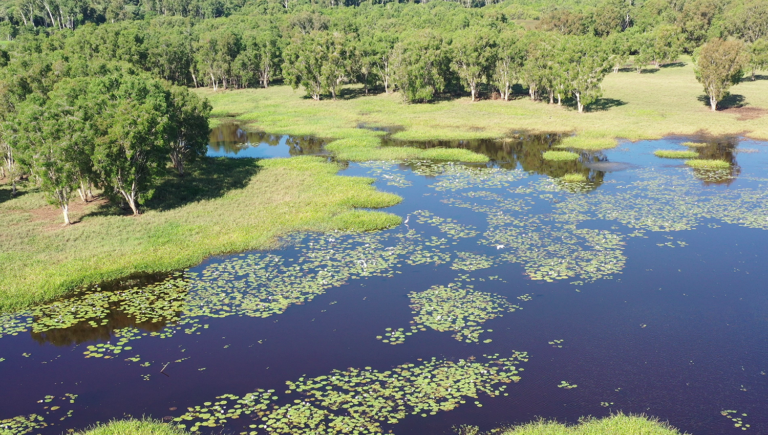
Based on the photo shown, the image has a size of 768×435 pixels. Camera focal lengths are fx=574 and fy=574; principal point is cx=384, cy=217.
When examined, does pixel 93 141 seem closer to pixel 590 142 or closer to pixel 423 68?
pixel 590 142

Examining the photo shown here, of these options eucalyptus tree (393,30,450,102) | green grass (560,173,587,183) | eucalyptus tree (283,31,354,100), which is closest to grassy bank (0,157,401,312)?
green grass (560,173,587,183)

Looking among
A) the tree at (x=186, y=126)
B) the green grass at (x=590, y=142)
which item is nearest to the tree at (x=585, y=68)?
the green grass at (x=590, y=142)

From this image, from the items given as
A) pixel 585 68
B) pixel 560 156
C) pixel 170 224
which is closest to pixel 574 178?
pixel 560 156

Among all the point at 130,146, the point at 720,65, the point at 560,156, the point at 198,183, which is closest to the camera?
the point at 130,146

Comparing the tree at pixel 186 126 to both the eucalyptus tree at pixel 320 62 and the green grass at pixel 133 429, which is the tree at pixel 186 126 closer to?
the green grass at pixel 133 429

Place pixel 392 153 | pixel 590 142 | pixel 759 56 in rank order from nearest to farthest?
1. pixel 392 153
2. pixel 590 142
3. pixel 759 56

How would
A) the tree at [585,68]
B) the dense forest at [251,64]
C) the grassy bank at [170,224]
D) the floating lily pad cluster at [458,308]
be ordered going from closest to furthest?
1. the floating lily pad cluster at [458,308]
2. the grassy bank at [170,224]
3. the dense forest at [251,64]
4. the tree at [585,68]
